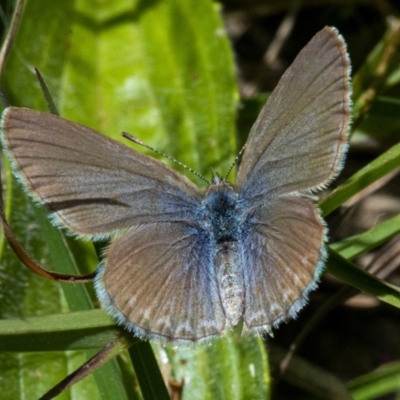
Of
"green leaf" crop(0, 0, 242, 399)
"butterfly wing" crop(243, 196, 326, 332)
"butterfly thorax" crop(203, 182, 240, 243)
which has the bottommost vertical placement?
"butterfly wing" crop(243, 196, 326, 332)

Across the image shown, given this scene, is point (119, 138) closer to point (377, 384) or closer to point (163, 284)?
point (163, 284)

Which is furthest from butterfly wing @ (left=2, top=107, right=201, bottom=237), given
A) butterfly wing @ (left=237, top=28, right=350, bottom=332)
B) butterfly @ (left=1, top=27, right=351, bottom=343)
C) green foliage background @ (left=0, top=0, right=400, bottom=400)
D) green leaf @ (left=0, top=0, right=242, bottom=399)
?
green leaf @ (left=0, top=0, right=242, bottom=399)

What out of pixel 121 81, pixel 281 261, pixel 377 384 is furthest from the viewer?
pixel 121 81

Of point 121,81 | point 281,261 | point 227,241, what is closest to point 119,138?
point 121,81

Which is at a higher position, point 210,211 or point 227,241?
point 210,211

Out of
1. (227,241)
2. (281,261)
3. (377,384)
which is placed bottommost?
(377,384)

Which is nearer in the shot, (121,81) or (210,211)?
(210,211)

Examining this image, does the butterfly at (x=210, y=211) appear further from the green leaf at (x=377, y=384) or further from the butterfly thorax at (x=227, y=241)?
the green leaf at (x=377, y=384)

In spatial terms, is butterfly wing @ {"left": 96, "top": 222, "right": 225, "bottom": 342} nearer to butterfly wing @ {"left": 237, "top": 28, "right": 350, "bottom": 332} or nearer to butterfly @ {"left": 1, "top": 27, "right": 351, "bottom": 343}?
butterfly @ {"left": 1, "top": 27, "right": 351, "bottom": 343}
